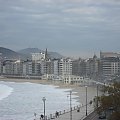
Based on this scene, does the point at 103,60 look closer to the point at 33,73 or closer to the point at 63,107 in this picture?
the point at 33,73

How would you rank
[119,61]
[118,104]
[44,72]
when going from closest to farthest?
[118,104]
[119,61]
[44,72]

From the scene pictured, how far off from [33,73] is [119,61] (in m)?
44.8

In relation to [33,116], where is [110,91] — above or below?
above

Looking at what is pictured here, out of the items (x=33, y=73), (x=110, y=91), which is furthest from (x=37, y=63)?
(x=110, y=91)

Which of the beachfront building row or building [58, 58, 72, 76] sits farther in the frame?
building [58, 58, 72, 76]

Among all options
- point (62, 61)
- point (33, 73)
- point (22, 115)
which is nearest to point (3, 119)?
point (22, 115)

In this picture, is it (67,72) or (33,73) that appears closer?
(67,72)

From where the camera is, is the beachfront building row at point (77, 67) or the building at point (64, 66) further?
the building at point (64, 66)

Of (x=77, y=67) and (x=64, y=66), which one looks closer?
(x=64, y=66)

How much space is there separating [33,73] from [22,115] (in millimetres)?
148559

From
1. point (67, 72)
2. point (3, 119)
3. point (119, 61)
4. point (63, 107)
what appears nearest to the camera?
point (3, 119)

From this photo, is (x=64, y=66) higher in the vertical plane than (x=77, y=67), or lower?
higher

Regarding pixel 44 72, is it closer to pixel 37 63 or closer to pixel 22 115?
pixel 37 63

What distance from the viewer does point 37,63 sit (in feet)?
631
